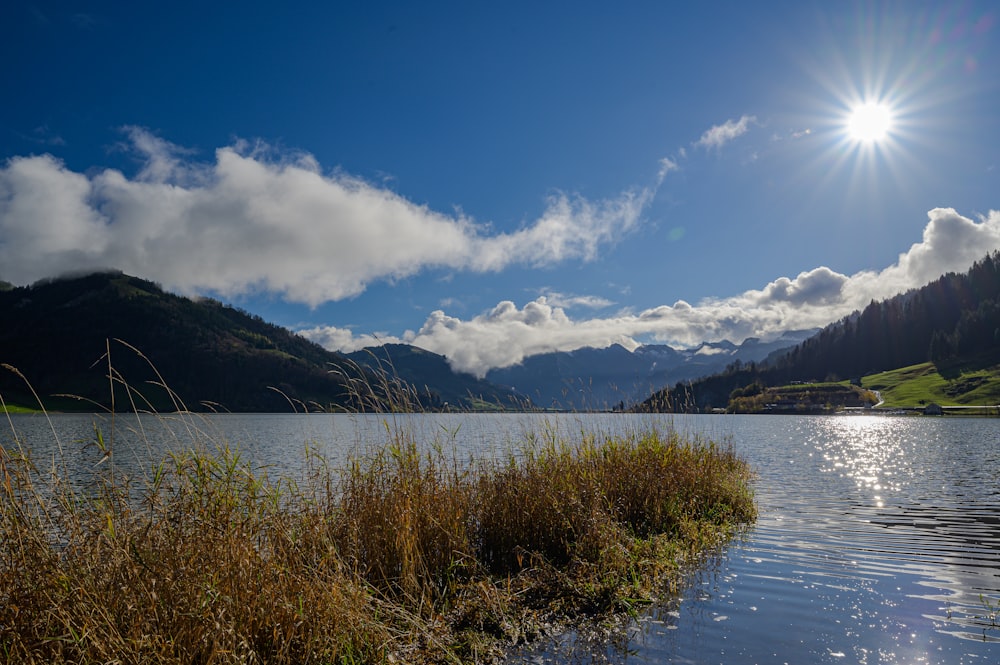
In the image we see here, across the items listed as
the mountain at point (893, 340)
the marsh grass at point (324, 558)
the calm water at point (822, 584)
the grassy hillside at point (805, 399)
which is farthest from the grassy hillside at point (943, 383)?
the marsh grass at point (324, 558)

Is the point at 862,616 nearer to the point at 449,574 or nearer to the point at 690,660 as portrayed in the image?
the point at 690,660

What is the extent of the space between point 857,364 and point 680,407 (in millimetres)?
212494

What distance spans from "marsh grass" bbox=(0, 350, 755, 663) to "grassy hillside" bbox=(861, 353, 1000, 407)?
159556 mm

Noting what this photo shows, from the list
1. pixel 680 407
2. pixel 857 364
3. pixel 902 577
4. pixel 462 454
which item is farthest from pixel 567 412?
pixel 857 364

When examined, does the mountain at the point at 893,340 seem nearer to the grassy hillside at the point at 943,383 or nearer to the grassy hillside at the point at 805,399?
the grassy hillside at the point at 943,383

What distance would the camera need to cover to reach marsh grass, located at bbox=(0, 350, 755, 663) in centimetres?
428

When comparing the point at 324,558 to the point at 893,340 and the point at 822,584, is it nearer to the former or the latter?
the point at 822,584

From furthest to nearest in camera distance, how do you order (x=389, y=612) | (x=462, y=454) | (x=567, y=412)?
(x=462, y=454)
(x=567, y=412)
(x=389, y=612)

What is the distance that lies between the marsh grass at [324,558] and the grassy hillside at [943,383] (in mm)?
159556

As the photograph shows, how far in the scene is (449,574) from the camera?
752 centimetres

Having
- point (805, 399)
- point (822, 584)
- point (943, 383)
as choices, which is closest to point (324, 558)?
point (822, 584)

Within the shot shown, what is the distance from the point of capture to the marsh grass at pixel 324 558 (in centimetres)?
428

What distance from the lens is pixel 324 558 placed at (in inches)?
226

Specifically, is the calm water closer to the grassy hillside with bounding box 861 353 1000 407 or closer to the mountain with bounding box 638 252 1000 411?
the grassy hillside with bounding box 861 353 1000 407
